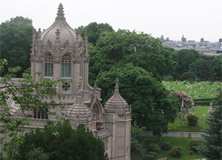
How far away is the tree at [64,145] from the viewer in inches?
958

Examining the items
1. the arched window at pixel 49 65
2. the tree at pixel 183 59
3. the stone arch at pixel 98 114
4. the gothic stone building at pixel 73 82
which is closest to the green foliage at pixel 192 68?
the tree at pixel 183 59

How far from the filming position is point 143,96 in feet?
137

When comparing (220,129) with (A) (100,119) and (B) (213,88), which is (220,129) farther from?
(B) (213,88)

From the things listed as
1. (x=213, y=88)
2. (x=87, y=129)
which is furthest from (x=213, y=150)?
(x=213, y=88)

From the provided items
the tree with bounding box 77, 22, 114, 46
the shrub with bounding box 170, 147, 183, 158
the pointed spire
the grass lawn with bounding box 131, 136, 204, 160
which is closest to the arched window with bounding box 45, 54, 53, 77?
the pointed spire

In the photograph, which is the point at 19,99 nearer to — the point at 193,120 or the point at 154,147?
the point at 154,147

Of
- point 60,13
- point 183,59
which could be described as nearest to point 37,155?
point 60,13

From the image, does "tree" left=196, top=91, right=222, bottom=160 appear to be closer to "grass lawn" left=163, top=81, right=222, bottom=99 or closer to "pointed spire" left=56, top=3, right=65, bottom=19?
"pointed spire" left=56, top=3, right=65, bottom=19

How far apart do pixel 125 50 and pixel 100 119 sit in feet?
68.0

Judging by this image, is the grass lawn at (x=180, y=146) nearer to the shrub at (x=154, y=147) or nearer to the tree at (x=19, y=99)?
the shrub at (x=154, y=147)

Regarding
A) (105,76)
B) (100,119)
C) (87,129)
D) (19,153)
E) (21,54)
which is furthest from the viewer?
(21,54)

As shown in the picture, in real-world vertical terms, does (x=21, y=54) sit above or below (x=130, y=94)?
above

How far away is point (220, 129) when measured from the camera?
32.7m

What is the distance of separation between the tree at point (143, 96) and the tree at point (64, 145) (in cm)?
1617
